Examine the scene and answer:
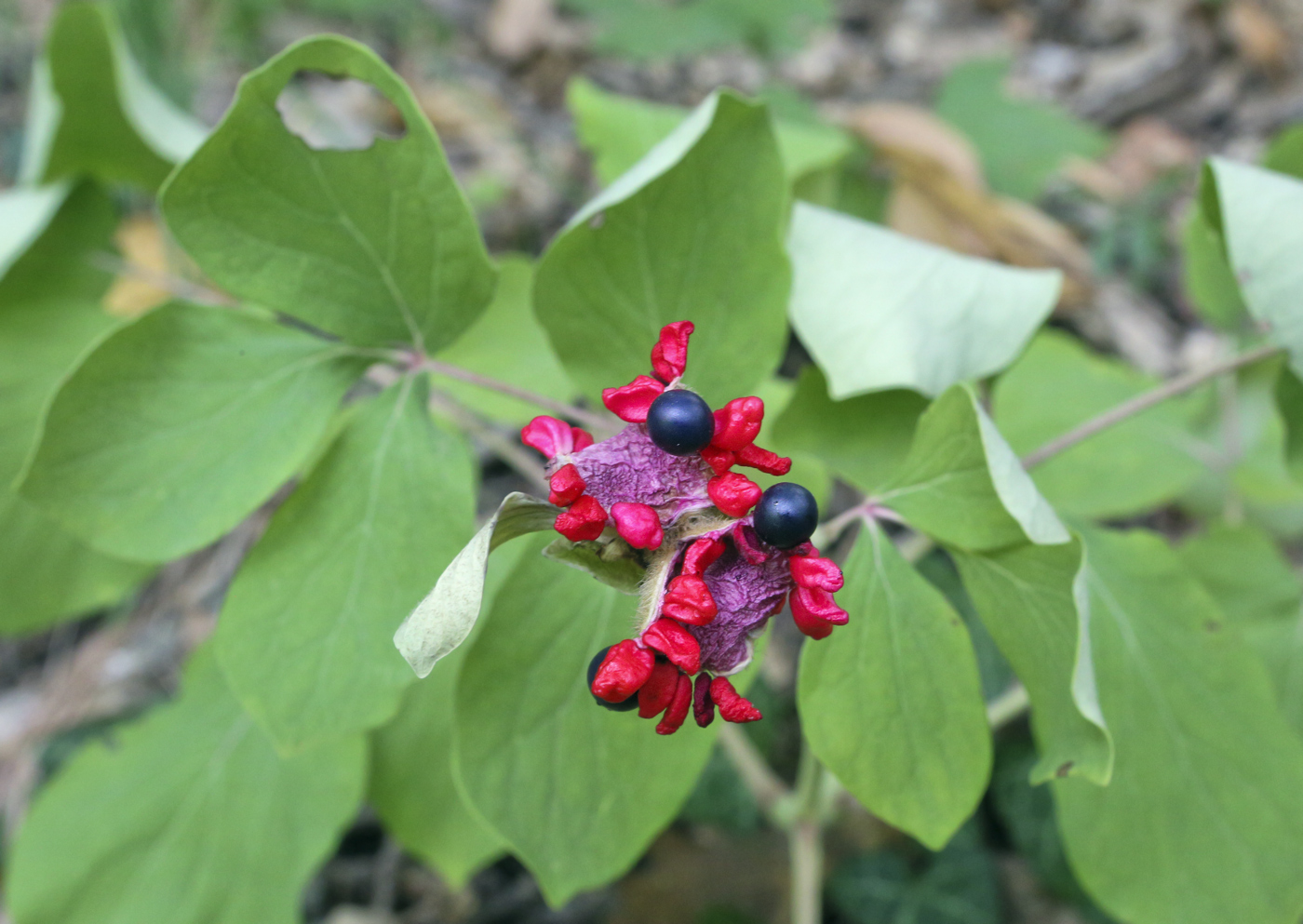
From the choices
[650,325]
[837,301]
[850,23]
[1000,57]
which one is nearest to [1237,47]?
[1000,57]

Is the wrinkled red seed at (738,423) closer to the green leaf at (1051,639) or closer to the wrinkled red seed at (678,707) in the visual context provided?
the wrinkled red seed at (678,707)

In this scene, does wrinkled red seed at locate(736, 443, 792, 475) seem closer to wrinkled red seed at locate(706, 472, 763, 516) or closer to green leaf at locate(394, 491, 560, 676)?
wrinkled red seed at locate(706, 472, 763, 516)

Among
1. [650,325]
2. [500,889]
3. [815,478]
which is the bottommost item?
[500,889]

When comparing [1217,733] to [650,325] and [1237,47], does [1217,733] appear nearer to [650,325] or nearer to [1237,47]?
[650,325]

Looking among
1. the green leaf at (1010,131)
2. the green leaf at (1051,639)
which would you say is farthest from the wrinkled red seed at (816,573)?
the green leaf at (1010,131)

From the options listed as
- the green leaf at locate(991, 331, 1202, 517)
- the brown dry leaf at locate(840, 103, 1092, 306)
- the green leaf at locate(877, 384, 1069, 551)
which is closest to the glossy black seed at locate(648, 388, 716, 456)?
the green leaf at locate(877, 384, 1069, 551)

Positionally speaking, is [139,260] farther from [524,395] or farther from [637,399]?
[637,399]
